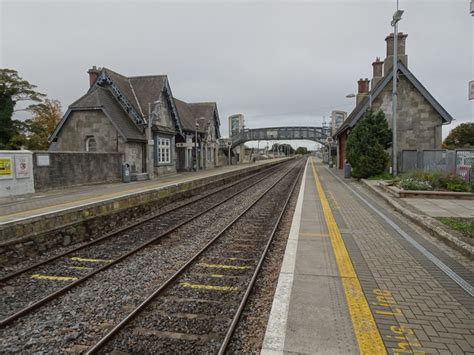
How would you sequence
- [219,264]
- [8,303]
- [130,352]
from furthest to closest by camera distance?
[219,264] → [8,303] → [130,352]

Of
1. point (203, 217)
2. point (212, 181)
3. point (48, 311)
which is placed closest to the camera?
point (48, 311)

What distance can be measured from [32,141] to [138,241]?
34.9 metres

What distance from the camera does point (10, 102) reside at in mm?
35125

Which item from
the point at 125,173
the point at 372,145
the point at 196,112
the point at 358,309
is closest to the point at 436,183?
the point at 372,145

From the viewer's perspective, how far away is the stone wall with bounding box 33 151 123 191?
15.3 m

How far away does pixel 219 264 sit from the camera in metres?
6.21

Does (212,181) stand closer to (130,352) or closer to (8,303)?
(8,303)

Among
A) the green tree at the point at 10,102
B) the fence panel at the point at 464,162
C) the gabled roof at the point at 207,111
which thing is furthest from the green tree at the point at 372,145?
the green tree at the point at 10,102

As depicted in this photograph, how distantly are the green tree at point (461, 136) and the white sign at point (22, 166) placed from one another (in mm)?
69320

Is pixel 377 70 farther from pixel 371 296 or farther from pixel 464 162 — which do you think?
pixel 371 296

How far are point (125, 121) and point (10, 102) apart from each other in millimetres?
20516

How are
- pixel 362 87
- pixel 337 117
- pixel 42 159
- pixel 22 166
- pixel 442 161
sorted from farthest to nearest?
pixel 337 117, pixel 362 87, pixel 442 161, pixel 42 159, pixel 22 166

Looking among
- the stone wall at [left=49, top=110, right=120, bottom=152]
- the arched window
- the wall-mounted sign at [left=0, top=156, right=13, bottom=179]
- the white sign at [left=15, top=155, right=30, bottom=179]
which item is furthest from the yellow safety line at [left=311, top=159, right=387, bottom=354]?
the arched window

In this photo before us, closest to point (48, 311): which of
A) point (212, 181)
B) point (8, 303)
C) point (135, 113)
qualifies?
point (8, 303)
